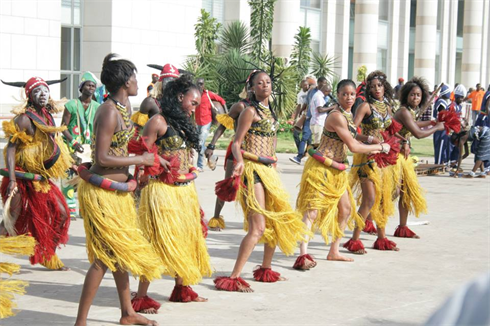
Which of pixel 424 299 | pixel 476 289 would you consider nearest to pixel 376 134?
pixel 424 299

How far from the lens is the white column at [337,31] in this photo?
124ft

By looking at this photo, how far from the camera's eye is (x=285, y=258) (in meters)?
8.15

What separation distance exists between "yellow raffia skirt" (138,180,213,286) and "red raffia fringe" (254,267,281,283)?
1217 mm

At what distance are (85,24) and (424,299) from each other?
1943cm

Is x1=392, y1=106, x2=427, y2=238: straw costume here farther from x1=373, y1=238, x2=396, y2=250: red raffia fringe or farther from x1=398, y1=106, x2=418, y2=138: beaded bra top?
x1=373, y1=238, x2=396, y2=250: red raffia fringe

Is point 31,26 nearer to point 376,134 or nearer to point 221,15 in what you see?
point 221,15

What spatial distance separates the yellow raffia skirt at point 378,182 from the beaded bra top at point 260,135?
83.4 inches

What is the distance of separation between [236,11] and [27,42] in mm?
11873

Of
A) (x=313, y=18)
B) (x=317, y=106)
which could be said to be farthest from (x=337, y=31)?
(x=317, y=106)

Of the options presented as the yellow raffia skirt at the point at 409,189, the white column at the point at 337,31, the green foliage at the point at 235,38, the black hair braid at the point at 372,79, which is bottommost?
the yellow raffia skirt at the point at 409,189

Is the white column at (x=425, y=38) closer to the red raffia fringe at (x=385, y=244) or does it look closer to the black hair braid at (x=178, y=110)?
the red raffia fringe at (x=385, y=244)

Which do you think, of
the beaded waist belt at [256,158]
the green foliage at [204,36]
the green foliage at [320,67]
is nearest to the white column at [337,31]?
the green foliage at [320,67]

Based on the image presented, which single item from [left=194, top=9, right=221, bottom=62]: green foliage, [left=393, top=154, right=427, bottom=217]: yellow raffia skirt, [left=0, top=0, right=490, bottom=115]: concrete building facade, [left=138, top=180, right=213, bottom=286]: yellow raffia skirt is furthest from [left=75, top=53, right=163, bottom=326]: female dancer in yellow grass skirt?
[left=194, top=9, right=221, bottom=62]: green foliage

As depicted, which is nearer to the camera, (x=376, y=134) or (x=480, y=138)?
(x=376, y=134)
